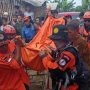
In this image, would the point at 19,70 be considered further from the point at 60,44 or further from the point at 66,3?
the point at 66,3

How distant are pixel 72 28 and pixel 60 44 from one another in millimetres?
315

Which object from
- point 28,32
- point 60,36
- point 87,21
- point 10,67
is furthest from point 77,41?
point 28,32

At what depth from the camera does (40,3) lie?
856 inches

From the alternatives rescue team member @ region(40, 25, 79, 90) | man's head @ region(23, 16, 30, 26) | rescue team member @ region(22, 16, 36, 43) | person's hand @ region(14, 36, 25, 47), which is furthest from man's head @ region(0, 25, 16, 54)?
man's head @ region(23, 16, 30, 26)

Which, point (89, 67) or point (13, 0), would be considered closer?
point (89, 67)

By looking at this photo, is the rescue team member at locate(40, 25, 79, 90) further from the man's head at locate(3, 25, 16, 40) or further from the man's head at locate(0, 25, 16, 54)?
the man's head at locate(3, 25, 16, 40)

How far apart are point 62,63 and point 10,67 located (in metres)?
0.98

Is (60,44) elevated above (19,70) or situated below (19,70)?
above

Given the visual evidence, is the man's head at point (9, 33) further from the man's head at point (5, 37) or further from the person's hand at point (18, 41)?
the person's hand at point (18, 41)

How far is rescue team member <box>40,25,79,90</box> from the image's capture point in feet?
14.9

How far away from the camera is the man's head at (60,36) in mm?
4770

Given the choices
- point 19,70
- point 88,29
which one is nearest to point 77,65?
point 19,70

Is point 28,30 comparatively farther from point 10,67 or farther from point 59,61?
point 59,61

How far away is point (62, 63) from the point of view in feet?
14.8
